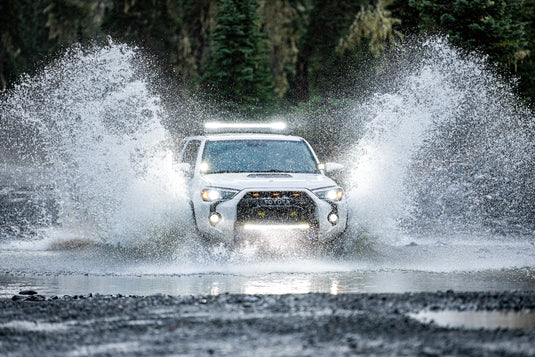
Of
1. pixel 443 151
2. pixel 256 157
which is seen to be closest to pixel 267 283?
pixel 256 157

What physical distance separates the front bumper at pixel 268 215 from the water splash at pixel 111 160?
937 mm

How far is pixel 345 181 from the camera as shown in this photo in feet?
82.9

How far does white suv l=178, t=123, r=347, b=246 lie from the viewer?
12.9 metres

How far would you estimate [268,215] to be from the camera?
42.1 feet

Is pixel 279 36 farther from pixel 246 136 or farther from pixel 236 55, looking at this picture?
pixel 246 136

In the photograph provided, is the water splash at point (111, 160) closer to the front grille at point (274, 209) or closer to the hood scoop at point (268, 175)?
the hood scoop at point (268, 175)

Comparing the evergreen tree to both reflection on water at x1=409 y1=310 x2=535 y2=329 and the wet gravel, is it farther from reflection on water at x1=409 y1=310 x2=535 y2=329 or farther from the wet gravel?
reflection on water at x1=409 y1=310 x2=535 y2=329

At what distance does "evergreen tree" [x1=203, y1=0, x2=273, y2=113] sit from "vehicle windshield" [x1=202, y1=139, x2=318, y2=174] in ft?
80.3

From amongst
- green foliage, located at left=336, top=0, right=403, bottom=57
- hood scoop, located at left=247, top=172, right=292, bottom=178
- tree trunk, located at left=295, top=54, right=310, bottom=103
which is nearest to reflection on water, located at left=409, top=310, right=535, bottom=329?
hood scoop, located at left=247, top=172, right=292, bottom=178

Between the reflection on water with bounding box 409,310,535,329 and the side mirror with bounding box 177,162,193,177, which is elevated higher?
the side mirror with bounding box 177,162,193,177

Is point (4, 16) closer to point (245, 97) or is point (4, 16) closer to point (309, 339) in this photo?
point (245, 97)

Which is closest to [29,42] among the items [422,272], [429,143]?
[429,143]

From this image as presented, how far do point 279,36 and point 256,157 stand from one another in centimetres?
3345

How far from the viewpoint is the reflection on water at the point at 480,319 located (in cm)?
766
